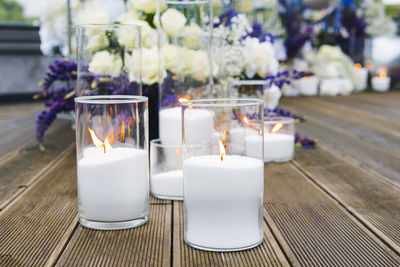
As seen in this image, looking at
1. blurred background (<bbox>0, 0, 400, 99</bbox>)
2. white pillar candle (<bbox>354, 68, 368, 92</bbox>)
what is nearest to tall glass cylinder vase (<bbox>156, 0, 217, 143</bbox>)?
blurred background (<bbox>0, 0, 400, 99</bbox>)

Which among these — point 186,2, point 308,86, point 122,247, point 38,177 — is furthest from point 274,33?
point 122,247

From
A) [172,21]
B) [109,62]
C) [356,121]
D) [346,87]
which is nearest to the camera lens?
[109,62]

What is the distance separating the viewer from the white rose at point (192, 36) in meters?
1.17

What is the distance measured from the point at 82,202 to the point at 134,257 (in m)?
0.16

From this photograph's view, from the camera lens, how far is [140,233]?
72cm

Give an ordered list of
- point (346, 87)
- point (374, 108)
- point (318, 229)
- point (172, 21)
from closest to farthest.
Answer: point (318, 229), point (172, 21), point (374, 108), point (346, 87)

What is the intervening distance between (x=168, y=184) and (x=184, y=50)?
403mm

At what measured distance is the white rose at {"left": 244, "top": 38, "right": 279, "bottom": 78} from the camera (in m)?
1.43

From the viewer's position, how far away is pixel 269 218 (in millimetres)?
801

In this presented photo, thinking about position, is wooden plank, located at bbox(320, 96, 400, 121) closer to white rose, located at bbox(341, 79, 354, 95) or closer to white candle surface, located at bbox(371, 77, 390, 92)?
white rose, located at bbox(341, 79, 354, 95)

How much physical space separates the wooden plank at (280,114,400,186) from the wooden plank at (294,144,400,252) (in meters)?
0.05

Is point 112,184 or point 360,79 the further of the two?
point 360,79

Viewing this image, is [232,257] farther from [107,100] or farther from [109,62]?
[109,62]

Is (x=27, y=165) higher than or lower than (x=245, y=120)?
lower
